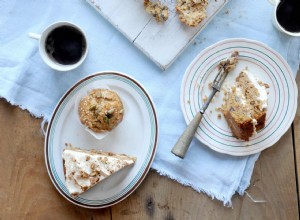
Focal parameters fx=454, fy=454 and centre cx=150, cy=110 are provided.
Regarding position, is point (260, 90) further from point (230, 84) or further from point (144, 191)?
point (144, 191)

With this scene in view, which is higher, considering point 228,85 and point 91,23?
point 228,85

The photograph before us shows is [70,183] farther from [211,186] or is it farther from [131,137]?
[211,186]

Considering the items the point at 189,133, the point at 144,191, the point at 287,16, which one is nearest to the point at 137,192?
the point at 144,191

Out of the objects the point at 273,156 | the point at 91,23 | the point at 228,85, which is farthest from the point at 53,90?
the point at 273,156

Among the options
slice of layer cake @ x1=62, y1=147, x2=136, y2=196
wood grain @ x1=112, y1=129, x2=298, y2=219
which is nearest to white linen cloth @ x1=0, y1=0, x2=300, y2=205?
wood grain @ x1=112, y1=129, x2=298, y2=219

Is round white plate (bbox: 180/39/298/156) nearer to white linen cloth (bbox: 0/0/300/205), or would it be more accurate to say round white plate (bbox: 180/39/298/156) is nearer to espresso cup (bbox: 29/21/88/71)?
white linen cloth (bbox: 0/0/300/205)

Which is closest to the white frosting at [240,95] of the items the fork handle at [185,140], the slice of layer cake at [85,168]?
the fork handle at [185,140]

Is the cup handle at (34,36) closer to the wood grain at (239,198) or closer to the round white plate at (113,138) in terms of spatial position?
the round white plate at (113,138)
